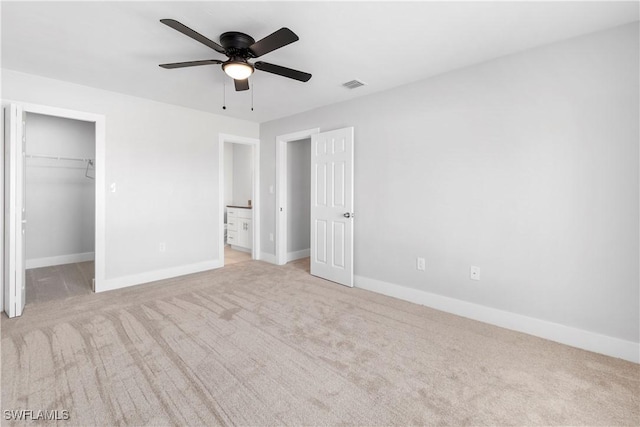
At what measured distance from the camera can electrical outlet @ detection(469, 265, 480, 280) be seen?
9.46ft

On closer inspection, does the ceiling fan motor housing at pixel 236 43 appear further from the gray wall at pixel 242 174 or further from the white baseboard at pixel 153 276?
the gray wall at pixel 242 174

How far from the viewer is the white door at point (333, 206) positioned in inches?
153

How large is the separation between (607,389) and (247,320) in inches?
104

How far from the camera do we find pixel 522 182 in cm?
260

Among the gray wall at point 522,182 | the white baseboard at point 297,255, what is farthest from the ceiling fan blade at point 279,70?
the white baseboard at point 297,255

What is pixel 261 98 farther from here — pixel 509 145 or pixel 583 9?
pixel 583 9

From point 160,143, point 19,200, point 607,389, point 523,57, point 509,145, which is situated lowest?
point 607,389

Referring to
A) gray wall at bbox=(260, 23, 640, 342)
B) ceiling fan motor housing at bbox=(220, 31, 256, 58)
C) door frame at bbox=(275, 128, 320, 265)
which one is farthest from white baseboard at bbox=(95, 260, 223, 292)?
ceiling fan motor housing at bbox=(220, 31, 256, 58)

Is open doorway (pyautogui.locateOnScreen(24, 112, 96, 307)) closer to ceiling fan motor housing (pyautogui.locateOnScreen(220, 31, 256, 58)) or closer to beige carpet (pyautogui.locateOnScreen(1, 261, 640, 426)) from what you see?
beige carpet (pyautogui.locateOnScreen(1, 261, 640, 426))

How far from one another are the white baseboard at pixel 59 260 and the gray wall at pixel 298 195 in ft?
11.7

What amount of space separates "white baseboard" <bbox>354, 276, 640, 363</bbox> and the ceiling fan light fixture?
2688 millimetres

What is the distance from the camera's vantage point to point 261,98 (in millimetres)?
3828

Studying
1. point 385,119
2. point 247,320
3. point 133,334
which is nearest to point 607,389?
point 247,320

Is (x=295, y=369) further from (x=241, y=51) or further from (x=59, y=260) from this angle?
(x=59, y=260)
